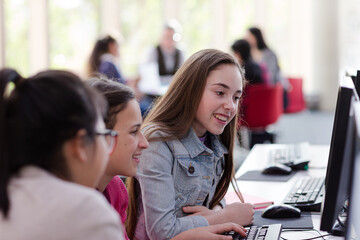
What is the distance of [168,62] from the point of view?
701 cm

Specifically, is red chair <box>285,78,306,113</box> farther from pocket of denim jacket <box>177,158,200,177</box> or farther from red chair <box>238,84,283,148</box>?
pocket of denim jacket <box>177,158,200,177</box>

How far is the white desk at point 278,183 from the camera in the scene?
1946 mm

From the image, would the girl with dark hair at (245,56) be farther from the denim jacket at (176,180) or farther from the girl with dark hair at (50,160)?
the girl with dark hair at (50,160)

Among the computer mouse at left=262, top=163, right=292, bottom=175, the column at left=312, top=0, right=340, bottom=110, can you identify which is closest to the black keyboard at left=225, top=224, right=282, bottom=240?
the computer mouse at left=262, top=163, right=292, bottom=175

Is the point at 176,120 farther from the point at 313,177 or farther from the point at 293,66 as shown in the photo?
the point at 293,66

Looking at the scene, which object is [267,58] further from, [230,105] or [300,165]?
[230,105]

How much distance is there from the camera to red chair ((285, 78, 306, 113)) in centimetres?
829

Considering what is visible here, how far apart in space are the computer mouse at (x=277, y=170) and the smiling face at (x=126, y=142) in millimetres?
1312

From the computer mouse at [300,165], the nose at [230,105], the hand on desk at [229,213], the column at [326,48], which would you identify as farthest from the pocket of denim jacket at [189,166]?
the column at [326,48]

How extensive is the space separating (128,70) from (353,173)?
26.1 ft

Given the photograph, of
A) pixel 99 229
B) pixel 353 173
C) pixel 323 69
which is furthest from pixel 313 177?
pixel 323 69

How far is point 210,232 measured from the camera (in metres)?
1.78

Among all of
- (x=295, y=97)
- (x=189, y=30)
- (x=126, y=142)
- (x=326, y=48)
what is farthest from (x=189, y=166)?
(x=326, y=48)

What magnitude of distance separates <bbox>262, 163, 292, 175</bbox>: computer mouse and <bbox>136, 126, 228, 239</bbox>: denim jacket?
682 millimetres
